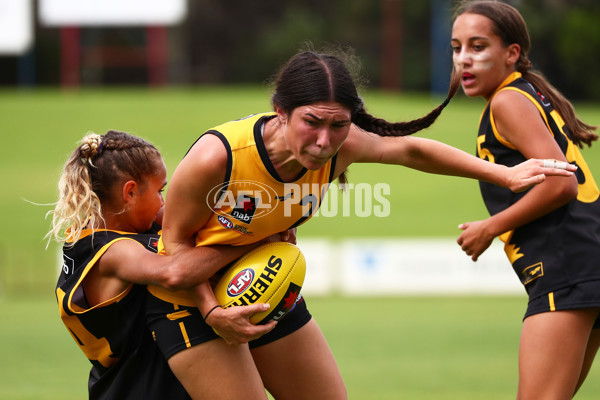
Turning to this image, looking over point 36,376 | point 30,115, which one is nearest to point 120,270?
point 36,376

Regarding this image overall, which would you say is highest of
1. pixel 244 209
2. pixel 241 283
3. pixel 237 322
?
pixel 244 209

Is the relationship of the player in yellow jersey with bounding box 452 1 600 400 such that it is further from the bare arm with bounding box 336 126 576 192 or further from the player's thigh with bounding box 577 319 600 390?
the bare arm with bounding box 336 126 576 192

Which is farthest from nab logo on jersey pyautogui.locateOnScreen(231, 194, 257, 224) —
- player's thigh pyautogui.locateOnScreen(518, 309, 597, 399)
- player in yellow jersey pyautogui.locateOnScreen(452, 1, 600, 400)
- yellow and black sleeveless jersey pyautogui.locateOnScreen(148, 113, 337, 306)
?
player's thigh pyautogui.locateOnScreen(518, 309, 597, 399)

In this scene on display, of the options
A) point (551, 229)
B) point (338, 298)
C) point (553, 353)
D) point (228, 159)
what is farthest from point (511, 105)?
point (338, 298)

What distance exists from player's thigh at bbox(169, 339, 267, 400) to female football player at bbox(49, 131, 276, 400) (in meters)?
0.24

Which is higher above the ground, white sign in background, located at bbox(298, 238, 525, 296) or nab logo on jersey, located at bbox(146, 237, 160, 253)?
nab logo on jersey, located at bbox(146, 237, 160, 253)

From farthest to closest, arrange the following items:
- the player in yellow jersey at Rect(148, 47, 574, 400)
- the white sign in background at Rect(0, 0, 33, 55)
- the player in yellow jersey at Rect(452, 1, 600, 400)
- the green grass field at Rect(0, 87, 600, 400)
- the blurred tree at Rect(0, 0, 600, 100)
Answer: the blurred tree at Rect(0, 0, 600, 100), the white sign in background at Rect(0, 0, 33, 55), the green grass field at Rect(0, 87, 600, 400), the player in yellow jersey at Rect(452, 1, 600, 400), the player in yellow jersey at Rect(148, 47, 574, 400)

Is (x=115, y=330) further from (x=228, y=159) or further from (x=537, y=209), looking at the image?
(x=537, y=209)

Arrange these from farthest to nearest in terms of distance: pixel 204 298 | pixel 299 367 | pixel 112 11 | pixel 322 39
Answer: pixel 322 39
pixel 112 11
pixel 299 367
pixel 204 298

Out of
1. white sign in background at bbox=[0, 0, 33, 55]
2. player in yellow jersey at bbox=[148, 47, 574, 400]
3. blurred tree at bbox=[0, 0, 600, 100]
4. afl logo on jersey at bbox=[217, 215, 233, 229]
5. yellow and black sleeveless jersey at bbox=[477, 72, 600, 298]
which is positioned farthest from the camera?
blurred tree at bbox=[0, 0, 600, 100]

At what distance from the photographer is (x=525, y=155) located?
3.68m

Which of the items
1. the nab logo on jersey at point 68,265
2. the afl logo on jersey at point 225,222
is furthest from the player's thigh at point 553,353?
the nab logo on jersey at point 68,265

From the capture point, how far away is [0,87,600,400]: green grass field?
7.31 metres

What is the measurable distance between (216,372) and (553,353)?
144 cm
